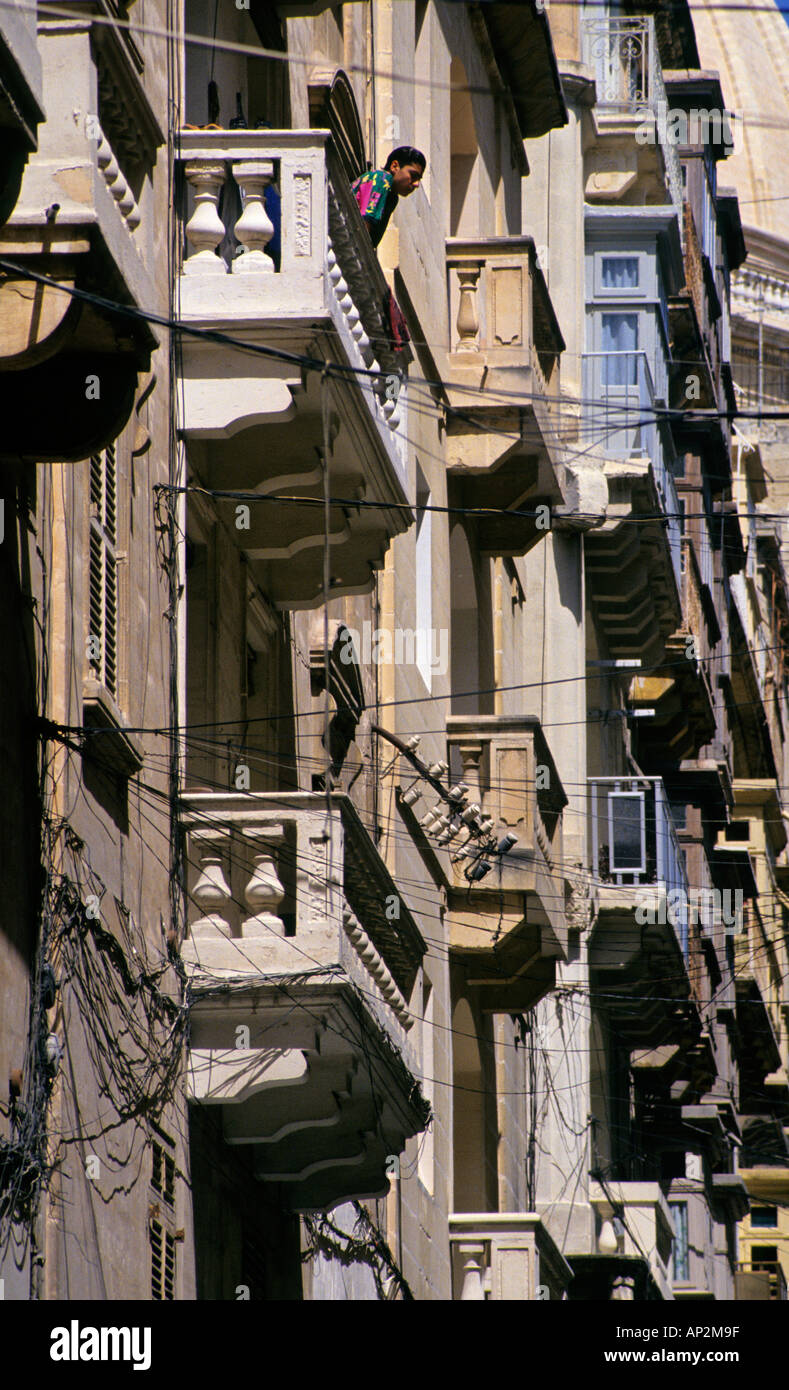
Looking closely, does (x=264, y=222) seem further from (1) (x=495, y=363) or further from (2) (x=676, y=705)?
(2) (x=676, y=705)

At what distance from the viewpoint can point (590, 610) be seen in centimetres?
3253

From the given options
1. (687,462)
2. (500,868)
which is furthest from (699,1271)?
(500,868)

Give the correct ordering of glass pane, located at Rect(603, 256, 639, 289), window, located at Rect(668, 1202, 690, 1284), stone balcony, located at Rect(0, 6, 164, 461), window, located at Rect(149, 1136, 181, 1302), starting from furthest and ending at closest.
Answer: window, located at Rect(668, 1202, 690, 1284) < glass pane, located at Rect(603, 256, 639, 289) < window, located at Rect(149, 1136, 181, 1302) < stone balcony, located at Rect(0, 6, 164, 461)

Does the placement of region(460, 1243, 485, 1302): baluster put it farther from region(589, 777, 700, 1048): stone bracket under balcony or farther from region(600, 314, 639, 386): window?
region(600, 314, 639, 386): window

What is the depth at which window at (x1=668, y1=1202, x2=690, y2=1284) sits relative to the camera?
44.5 metres

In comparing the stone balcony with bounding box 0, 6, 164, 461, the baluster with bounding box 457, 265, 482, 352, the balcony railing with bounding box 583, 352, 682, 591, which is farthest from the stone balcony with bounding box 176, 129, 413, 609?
the balcony railing with bounding box 583, 352, 682, 591

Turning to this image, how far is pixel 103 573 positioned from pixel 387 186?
4074 millimetres

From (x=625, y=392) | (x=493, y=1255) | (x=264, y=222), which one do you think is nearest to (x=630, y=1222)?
(x=625, y=392)

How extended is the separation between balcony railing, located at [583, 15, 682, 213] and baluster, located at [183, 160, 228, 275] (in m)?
19.0

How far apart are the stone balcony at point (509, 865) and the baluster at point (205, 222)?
7.95 metres

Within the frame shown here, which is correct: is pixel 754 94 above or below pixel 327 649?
above

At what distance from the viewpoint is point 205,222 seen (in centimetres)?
1339

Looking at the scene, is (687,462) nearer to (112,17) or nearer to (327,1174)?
(327,1174)
